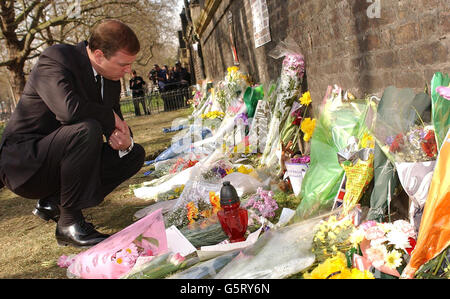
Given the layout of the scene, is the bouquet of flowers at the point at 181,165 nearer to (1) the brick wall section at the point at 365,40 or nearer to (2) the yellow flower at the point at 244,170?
(2) the yellow flower at the point at 244,170

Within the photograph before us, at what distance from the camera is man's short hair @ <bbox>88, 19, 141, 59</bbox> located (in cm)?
267

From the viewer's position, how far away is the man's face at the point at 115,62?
8.98 ft

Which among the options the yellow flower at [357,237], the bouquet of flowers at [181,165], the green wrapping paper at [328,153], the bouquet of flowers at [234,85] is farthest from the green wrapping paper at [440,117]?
the bouquet of flowers at [234,85]

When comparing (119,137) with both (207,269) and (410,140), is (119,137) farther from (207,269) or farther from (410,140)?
(410,140)

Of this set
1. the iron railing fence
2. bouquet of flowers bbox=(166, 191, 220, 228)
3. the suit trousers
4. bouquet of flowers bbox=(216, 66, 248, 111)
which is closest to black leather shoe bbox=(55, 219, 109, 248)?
the suit trousers

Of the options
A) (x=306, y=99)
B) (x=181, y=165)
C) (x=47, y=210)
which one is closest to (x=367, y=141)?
(x=306, y=99)

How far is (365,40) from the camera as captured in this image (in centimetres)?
275

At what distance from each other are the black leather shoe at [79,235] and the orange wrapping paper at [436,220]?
1.93 meters

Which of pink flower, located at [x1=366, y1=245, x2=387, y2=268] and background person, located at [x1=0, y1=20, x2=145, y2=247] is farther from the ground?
background person, located at [x1=0, y1=20, x2=145, y2=247]

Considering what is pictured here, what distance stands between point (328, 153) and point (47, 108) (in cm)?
192

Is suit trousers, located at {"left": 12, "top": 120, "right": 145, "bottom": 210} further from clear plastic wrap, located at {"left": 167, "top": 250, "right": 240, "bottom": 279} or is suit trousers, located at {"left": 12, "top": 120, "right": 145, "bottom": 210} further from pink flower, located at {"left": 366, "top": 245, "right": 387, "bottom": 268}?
pink flower, located at {"left": 366, "top": 245, "right": 387, "bottom": 268}

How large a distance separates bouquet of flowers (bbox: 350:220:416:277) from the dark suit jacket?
1.88 meters

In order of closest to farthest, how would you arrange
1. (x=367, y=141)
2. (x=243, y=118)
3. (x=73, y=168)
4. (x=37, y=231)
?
(x=367, y=141), (x=73, y=168), (x=37, y=231), (x=243, y=118)
